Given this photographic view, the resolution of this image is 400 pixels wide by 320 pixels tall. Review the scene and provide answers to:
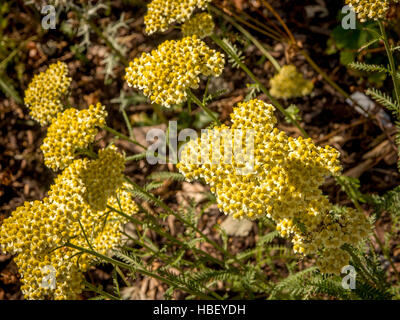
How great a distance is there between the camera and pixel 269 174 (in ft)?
5.87

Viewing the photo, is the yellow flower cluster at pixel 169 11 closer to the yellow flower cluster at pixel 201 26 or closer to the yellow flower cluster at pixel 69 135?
the yellow flower cluster at pixel 201 26

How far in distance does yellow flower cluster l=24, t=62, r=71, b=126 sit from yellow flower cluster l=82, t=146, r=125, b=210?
78 centimetres

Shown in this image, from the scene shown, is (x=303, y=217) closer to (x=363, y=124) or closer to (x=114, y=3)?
(x=363, y=124)

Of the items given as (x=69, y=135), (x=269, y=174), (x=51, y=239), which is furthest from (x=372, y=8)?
(x=51, y=239)

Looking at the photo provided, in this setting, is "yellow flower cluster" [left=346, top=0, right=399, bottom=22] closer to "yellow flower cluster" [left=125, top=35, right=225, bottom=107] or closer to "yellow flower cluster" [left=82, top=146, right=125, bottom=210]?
"yellow flower cluster" [left=125, top=35, right=225, bottom=107]

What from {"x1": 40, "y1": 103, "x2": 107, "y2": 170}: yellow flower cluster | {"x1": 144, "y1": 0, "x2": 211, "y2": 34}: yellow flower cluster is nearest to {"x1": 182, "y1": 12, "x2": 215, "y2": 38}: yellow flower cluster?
{"x1": 144, "y1": 0, "x2": 211, "y2": 34}: yellow flower cluster

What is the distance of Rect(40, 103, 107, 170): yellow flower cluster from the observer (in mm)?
2367

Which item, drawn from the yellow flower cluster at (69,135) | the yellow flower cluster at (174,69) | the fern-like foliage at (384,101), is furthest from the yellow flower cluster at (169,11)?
the fern-like foliage at (384,101)

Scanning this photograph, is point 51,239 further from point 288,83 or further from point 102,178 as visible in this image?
point 288,83

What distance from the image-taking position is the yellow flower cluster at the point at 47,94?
2861mm

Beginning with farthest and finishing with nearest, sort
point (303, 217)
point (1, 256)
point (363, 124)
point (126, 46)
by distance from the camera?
point (126, 46) → point (1, 256) → point (363, 124) → point (303, 217)
